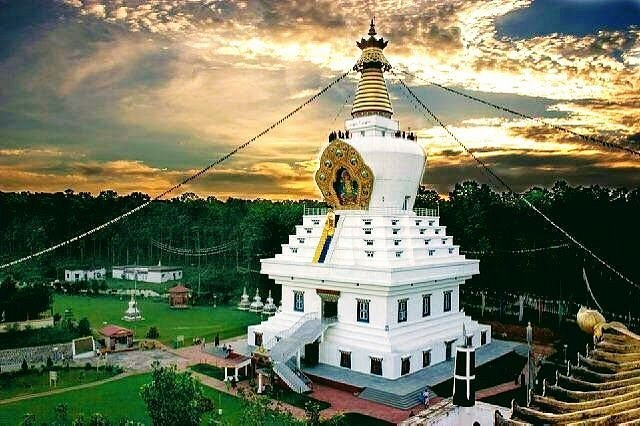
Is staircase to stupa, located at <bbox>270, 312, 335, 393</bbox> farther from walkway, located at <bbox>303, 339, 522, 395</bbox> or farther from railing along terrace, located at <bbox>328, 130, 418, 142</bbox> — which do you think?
railing along terrace, located at <bbox>328, 130, 418, 142</bbox>

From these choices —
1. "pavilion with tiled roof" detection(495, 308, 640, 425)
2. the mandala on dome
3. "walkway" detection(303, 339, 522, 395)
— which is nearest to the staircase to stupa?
"walkway" detection(303, 339, 522, 395)

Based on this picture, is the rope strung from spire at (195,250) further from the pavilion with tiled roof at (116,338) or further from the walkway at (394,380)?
the walkway at (394,380)

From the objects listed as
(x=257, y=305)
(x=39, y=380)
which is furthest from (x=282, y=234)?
(x=39, y=380)

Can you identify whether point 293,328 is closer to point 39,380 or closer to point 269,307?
point 39,380

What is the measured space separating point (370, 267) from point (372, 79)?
9.04 metres

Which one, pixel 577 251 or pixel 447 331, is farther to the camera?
pixel 577 251

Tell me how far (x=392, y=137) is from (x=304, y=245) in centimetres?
588

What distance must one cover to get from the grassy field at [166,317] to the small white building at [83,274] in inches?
330

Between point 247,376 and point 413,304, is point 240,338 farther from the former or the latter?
point 413,304

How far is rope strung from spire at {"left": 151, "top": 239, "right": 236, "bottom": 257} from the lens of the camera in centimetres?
5462

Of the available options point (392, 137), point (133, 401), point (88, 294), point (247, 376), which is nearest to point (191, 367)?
point (247, 376)

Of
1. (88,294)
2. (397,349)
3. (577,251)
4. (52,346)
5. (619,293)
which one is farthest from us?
(88,294)

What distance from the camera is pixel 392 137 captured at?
2444cm

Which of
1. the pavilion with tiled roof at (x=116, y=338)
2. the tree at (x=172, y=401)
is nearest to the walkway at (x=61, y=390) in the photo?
the pavilion with tiled roof at (x=116, y=338)
